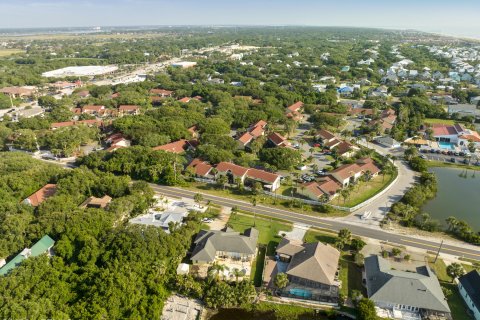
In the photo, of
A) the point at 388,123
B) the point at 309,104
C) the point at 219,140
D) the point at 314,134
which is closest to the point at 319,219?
the point at 219,140

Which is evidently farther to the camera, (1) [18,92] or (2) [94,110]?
(1) [18,92]

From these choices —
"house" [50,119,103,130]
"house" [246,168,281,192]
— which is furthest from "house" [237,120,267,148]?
"house" [50,119,103,130]

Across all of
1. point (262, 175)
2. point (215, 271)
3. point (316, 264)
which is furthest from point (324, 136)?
point (215, 271)

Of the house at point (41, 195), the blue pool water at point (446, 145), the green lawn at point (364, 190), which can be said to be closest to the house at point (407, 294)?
the green lawn at point (364, 190)

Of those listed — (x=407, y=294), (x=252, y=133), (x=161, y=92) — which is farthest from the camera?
(x=161, y=92)

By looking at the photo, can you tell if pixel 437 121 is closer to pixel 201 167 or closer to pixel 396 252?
pixel 396 252

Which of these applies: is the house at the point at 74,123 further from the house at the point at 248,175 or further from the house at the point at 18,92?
the house at the point at 18,92
